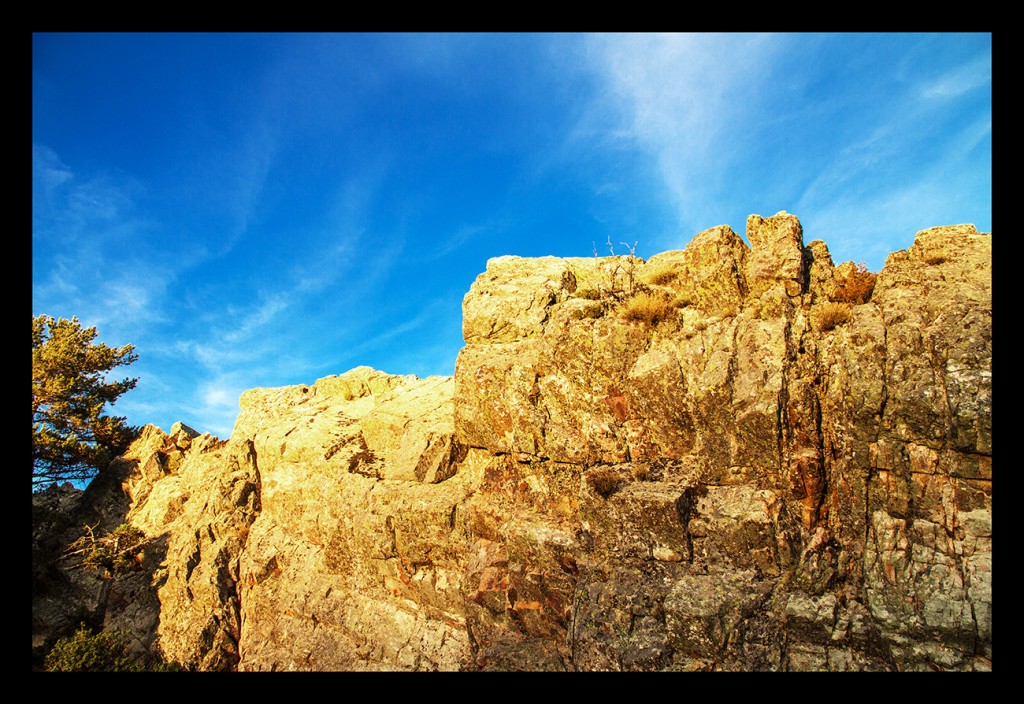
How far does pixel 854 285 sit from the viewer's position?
17.7 meters

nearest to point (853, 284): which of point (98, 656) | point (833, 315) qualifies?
point (833, 315)

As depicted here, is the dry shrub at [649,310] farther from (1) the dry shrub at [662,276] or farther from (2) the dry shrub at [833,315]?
(2) the dry shrub at [833,315]

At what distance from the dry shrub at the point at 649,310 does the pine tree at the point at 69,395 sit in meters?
26.6

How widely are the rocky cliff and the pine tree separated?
14.6 ft

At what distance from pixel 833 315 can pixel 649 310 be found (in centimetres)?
631

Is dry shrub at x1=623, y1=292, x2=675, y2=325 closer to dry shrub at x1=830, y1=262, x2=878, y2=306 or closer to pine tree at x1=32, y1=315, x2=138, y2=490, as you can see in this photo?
dry shrub at x1=830, y1=262, x2=878, y2=306

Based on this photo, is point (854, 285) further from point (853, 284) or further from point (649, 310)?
point (649, 310)

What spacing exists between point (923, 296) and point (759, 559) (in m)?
10.3

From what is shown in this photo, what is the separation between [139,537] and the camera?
25.3 meters

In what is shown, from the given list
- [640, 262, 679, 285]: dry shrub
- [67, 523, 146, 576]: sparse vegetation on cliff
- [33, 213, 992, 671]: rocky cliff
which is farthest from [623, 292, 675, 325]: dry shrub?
[67, 523, 146, 576]: sparse vegetation on cliff

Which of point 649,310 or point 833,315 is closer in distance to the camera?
point 833,315

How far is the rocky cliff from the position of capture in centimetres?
1372

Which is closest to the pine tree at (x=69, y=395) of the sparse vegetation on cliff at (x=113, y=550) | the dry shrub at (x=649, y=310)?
the sparse vegetation on cliff at (x=113, y=550)

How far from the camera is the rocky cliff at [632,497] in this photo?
1372cm
